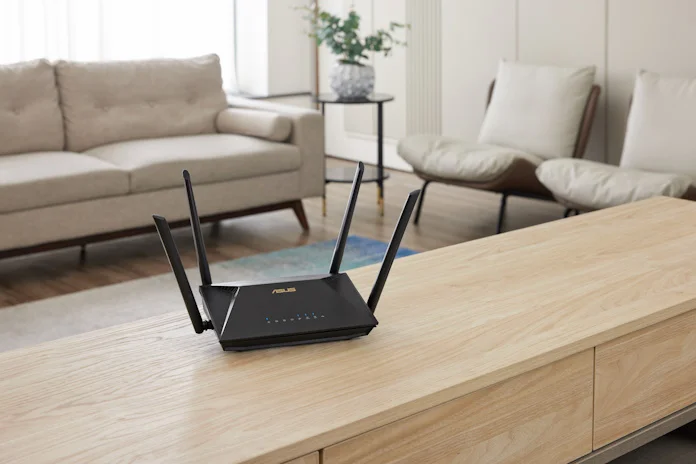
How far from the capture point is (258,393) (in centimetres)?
150

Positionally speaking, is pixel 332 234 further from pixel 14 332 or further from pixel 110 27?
pixel 110 27

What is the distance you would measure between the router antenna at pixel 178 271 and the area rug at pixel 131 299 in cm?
166

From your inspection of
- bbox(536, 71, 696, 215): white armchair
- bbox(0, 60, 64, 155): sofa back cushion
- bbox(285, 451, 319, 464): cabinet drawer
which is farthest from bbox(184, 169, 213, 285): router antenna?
bbox(0, 60, 64, 155): sofa back cushion

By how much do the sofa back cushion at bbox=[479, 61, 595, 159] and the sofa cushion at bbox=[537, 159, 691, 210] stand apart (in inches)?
13.9

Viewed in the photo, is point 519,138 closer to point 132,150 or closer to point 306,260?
point 306,260

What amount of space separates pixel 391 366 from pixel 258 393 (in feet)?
0.80

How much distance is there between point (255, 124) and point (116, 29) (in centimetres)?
180

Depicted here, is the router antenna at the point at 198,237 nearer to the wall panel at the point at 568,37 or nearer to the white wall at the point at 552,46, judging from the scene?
the white wall at the point at 552,46

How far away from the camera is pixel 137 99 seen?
4.77 m

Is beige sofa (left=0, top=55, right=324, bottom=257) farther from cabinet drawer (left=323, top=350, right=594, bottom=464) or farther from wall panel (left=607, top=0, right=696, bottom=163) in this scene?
cabinet drawer (left=323, top=350, right=594, bottom=464)

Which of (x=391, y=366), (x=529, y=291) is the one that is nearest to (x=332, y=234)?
(x=529, y=291)

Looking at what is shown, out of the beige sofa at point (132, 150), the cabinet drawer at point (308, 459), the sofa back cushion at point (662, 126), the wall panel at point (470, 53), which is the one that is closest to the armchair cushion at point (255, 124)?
the beige sofa at point (132, 150)

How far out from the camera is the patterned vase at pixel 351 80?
506 centimetres

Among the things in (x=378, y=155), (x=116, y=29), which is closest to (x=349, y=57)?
(x=378, y=155)
